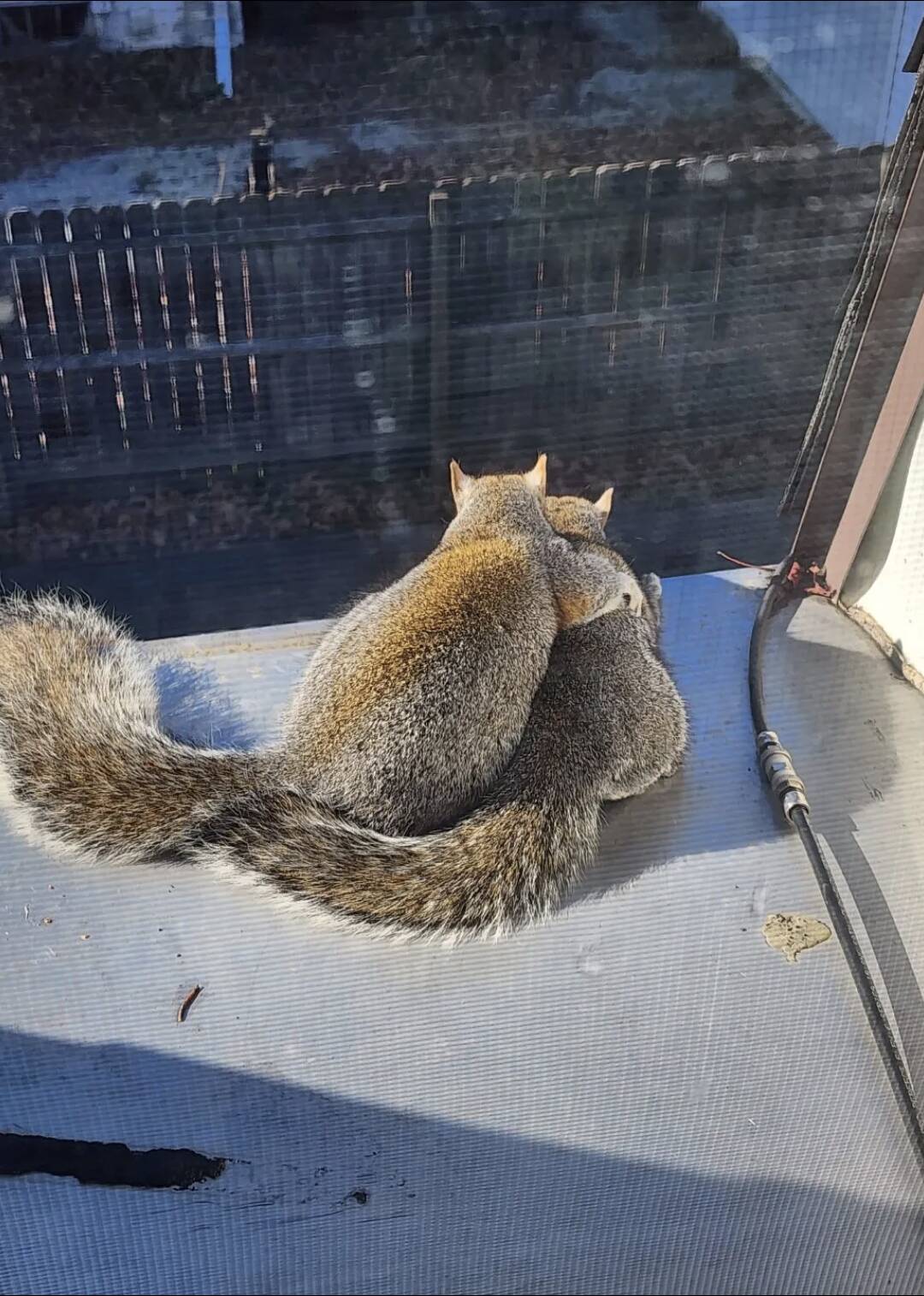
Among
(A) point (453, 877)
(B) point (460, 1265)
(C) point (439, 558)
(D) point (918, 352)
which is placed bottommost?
(B) point (460, 1265)

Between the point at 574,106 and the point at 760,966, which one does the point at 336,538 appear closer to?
the point at 760,966

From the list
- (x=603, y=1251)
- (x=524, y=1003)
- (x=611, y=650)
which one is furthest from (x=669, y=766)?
(x=603, y=1251)

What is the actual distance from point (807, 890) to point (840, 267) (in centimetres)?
112

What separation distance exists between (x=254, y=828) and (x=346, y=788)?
12 cm

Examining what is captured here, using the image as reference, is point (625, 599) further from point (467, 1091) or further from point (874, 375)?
point (467, 1091)

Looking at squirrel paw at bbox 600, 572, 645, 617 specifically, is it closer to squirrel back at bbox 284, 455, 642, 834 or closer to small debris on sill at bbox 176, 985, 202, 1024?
squirrel back at bbox 284, 455, 642, 834

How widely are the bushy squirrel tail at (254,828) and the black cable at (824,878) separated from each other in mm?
255

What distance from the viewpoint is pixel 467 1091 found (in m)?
1.06

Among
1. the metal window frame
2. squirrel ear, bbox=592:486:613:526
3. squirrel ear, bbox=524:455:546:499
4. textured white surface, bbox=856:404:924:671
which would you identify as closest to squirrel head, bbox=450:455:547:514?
squirrel ear, bbox=524:455:546:499

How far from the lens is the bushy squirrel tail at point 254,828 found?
117cm

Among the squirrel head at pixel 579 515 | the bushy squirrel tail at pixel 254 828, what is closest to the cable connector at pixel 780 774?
the bushy squirrel tail at pixel 254 828

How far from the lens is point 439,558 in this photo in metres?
1.52

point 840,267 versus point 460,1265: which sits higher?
point 840,267

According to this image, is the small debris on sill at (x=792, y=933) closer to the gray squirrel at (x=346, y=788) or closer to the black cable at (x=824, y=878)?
the black cable at (x=824, y=878)
